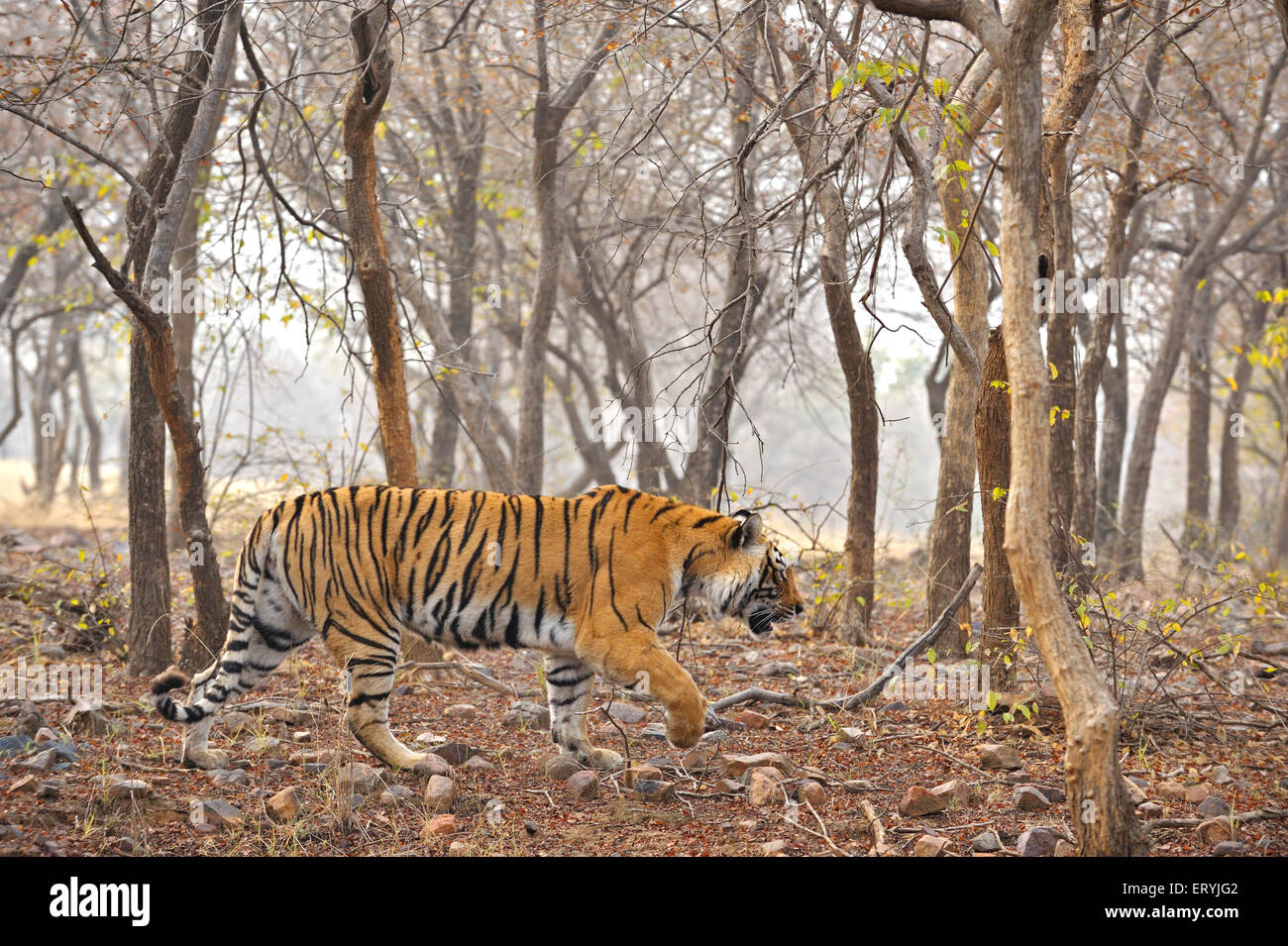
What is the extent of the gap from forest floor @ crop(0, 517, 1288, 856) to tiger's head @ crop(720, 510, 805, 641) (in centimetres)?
70

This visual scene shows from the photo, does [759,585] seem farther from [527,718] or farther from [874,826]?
[527,718]

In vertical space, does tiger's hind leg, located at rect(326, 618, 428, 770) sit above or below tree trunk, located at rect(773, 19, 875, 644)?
below

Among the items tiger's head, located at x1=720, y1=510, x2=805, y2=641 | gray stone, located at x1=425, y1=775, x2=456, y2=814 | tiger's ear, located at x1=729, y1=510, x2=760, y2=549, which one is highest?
tiger's ear, located at x1=729, y1=510, x2=760, y2=549

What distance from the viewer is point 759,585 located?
607 cm

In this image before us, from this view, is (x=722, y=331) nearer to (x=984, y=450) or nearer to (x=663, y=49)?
(x=663, y=49)

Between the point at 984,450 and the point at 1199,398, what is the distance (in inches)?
524

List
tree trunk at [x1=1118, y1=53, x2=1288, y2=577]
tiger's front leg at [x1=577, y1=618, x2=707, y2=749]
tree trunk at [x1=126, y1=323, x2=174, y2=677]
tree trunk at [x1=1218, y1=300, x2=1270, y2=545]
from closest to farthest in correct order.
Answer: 1. tiger's front leg at [x1=577, y1=618, x2=707, y2=749]
2. tree trunk at [x1=126, y1=323, x2=174, y2=677]
3. tree trunk at [x1=1118, y1=53, x2=1288, y2=577]
4. tree trunk at [x1=1218, y1=300, x2=1270, y2=545]

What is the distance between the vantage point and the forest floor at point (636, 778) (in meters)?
4.67

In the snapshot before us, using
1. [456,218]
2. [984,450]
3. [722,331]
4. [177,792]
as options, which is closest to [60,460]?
[456,218]

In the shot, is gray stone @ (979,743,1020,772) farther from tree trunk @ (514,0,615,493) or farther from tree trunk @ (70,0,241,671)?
tree trunk @ (514,0,615,493)

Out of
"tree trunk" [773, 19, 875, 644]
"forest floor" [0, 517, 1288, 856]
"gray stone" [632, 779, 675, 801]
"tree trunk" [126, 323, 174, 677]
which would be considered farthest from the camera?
"tree trunk" [773, 19, 875, 644]

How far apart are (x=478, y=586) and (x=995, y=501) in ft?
9.16

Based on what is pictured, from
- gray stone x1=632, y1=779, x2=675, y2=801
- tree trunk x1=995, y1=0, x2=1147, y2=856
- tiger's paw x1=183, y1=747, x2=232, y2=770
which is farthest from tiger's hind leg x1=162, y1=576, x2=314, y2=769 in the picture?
tree trunk x1=995, y1=0, x2=1147, y2=856

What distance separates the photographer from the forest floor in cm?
467
